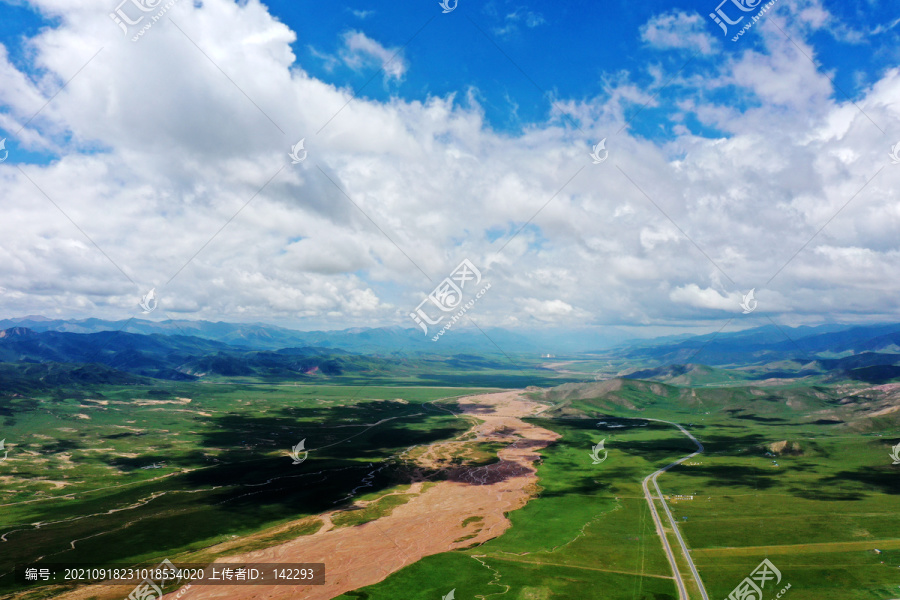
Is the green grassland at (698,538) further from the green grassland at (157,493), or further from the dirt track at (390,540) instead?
the green grassland at (157,493)

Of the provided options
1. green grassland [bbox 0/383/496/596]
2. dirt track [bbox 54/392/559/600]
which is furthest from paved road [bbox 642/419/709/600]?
green grassland [bbox 0/383/496/596]

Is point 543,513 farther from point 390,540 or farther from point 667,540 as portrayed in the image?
point 390,540

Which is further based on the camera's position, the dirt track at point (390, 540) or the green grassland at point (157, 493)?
the green grassland at point (157, 493)

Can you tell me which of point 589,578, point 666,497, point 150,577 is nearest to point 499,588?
point 589,578

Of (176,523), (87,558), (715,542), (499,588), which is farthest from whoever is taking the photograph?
(176,523)

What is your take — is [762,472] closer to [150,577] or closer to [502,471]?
[502,471]

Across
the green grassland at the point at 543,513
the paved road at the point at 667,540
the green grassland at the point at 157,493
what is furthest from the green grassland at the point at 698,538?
the green grassland at the point at 157,493

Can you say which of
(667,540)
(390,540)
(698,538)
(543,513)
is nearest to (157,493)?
(390,540)

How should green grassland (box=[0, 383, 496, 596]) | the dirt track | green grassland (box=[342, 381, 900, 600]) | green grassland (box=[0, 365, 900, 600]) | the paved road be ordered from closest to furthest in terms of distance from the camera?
the paved road → the dirt track → green grassland (box=[342, 381, 900, 600]) → green grassland (box=[0, 365, 900, 600]) → green grassland (box=[0, 383, 496, 596])

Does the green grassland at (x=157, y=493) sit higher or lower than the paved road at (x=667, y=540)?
higher

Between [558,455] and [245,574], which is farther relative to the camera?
[558,455]

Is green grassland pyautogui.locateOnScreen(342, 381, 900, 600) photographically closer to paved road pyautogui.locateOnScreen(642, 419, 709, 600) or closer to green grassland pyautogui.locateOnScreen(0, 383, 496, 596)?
paved road pyautogui.locateOnScreen(642, 419, 709, 600)
